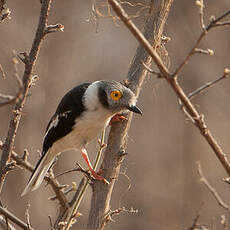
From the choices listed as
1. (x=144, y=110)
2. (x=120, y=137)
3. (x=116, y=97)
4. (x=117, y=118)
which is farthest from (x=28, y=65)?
(x=144, y=110)

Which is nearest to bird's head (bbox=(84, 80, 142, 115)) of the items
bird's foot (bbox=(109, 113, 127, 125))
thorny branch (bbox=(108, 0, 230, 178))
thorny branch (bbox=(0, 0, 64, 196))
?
bird's foot (bbox=(109, 113, 127, 125))

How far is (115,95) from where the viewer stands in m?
4.07

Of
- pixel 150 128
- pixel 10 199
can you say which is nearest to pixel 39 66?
pixel 10 199

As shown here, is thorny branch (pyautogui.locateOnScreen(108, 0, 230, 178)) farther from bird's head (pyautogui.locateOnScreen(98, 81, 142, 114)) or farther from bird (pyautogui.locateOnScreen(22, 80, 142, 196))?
bird (pyautogui.locateOnScreen(22, 80, 142, 196))

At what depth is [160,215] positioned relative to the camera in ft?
31.6

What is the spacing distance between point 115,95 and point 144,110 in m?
6.57

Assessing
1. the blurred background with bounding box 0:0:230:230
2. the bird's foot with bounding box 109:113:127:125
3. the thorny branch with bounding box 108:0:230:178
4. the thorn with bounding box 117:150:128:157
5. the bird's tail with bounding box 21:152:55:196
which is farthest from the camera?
the blurred background with bounding box 0:0:230:230

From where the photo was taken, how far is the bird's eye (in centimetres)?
399

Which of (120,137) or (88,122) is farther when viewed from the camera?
(88,122)

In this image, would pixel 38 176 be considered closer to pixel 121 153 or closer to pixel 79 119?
pixel 79 119

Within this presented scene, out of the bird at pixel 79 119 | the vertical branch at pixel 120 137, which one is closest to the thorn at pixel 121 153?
the vertical branch at pixel 120 137

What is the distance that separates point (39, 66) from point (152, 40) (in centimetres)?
576

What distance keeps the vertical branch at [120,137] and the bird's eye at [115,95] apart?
0.42 meters

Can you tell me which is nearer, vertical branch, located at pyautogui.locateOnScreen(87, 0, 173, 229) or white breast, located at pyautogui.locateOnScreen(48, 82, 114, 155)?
vertical branch, located at pyautogui.locateOnScreen(87, 0, 173, 229)
